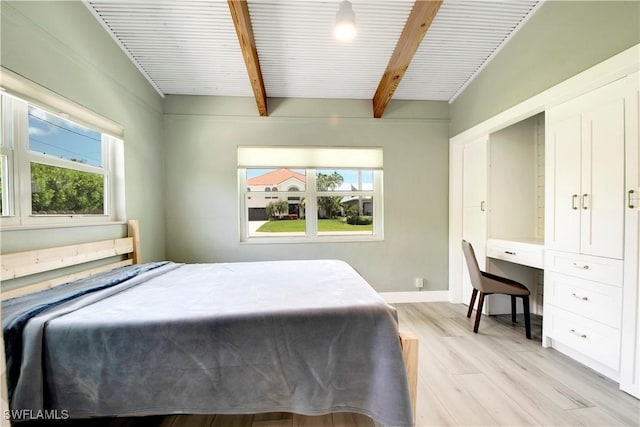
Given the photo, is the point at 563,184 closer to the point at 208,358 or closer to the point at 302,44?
the point at 302,44

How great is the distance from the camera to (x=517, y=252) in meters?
2.59

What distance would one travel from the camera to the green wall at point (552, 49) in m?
1.72

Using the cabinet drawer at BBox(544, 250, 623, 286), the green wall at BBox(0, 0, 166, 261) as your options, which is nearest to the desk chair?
the cabinet drawer at BBox(544, 250, 623, 286)

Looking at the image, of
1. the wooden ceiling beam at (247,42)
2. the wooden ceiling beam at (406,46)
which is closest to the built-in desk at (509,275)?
the wooden ceiling beam at (406,46)

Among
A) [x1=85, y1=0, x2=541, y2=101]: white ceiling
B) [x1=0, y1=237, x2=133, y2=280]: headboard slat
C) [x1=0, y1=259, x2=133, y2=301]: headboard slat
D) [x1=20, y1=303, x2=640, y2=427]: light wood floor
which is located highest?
[x1=85, y1=0, x2=541, y2=101]: white ceiling

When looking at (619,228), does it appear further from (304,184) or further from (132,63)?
(132,63)

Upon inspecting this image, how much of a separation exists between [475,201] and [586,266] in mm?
1338

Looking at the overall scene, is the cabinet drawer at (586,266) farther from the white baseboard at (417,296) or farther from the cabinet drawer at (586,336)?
the white baseboard at (417,296)

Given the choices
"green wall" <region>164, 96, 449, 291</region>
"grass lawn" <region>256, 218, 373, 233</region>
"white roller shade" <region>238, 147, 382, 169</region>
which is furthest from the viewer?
"grass lawn" <region>256, 218, 373, 233</region>

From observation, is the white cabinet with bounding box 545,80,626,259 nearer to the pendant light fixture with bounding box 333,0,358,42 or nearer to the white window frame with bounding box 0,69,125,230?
the pendant light fixture with bounding box 333,0,358,42

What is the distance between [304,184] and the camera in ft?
11.5

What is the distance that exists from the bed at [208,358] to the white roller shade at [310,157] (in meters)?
2.28

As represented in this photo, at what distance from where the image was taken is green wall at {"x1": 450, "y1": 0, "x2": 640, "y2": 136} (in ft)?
5.64

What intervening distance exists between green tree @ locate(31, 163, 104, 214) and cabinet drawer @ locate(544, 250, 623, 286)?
3.98 meters
